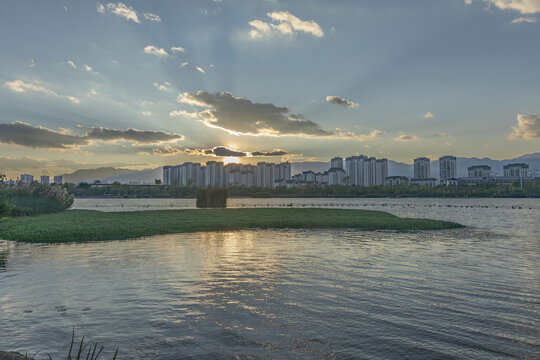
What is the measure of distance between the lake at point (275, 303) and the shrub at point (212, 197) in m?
65.4

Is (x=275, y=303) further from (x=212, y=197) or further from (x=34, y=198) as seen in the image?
(x=212, y=197)

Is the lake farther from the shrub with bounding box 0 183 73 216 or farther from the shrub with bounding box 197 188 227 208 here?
the shrub with bounding box 197 188 227 208

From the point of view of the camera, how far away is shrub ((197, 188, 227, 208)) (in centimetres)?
9300

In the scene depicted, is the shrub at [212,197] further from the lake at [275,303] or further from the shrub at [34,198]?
the lake at [275,303]

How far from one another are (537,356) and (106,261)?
2250 cm

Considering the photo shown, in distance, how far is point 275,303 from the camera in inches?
577

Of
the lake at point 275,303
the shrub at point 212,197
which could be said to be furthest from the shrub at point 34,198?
the lake at point 275,303

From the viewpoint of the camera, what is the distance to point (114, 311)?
13586 millimetres

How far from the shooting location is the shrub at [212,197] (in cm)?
9300

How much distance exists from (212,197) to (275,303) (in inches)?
3161

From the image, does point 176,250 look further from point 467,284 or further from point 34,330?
point 467,284

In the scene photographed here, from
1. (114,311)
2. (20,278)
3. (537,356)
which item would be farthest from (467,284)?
(20,278)

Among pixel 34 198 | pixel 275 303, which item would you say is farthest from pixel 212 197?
pixel 275 303

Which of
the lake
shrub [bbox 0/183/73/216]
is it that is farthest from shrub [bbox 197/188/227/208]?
the lake
